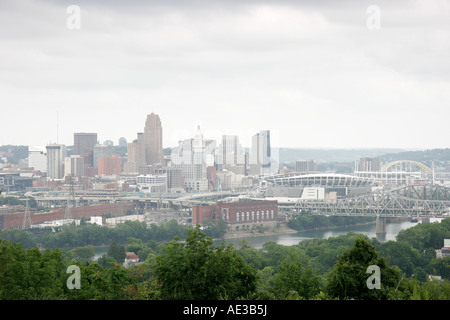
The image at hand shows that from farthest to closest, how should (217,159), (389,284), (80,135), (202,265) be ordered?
1. (80,135)
2. (217,159)
3. (389,284)
4. (202,265)

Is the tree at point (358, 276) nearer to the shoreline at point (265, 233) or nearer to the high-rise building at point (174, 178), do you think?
the shoreline at point (265, 233)

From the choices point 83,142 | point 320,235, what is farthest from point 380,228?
point 83,142

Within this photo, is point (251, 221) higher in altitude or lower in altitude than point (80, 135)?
lower

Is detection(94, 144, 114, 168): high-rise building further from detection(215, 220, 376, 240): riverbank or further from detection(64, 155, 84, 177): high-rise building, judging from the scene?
detection(215, 220, 376, 240): riverbank

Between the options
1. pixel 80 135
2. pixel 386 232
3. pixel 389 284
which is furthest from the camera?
pixel 80 135

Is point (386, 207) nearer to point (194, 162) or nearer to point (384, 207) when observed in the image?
point (384, 207)

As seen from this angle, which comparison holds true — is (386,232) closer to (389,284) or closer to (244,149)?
(389,284)
